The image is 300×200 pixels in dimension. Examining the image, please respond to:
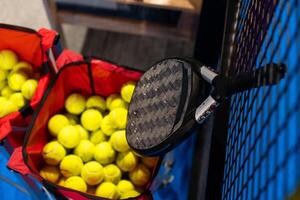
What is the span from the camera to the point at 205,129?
108cm

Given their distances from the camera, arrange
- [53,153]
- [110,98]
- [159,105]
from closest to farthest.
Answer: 1. [159,105]
2. [53,153]
3. [110,98]

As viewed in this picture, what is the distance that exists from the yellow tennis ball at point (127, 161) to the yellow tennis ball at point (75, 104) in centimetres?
19

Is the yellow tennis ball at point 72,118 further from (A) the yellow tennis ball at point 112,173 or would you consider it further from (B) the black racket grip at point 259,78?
(B) the black racket grip at point 259,78

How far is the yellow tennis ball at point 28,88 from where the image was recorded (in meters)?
1.06

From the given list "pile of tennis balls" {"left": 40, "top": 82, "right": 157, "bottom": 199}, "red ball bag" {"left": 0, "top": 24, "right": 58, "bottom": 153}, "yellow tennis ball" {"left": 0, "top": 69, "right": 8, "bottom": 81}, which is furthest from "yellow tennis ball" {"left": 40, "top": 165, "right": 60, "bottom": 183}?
"yellow tennis ball" {"left": 0, "top": 69, "right": 8, "bottom": 81}

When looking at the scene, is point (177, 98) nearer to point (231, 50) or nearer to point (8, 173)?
point (231, 50)

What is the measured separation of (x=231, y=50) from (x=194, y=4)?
40 cm

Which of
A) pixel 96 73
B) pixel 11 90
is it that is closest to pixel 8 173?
pixel 11 90

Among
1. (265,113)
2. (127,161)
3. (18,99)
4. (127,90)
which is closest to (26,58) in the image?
(18,99)

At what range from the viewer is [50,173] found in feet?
3.27

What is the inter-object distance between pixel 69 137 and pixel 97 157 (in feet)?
0.31

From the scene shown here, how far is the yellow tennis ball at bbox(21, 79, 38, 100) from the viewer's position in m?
1.06

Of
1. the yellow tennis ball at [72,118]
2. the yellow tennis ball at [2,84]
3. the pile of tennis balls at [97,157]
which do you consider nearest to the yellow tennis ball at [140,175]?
the pile of tennis balls at [97,157]

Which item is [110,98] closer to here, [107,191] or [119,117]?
[119,117]
